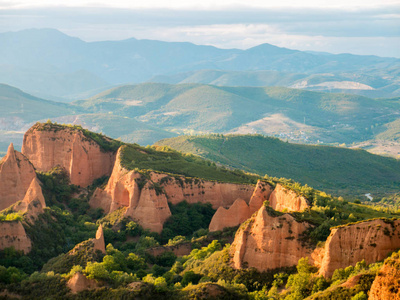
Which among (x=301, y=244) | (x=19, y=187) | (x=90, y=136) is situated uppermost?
(x=90, y=136)

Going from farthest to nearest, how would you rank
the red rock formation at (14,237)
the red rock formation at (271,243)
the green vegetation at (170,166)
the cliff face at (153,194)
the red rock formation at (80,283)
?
the green vegetation at (170,166)
the cliff face at (153,194)
the red rock formation at (14,237)
the red rock formation at (271,243)
the red rock formation at (80,283)

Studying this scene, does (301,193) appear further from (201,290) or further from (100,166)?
(100,166)

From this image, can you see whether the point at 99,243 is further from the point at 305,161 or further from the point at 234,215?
the point at 305,161

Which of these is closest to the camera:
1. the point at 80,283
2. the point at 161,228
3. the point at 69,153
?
the point at 80,283

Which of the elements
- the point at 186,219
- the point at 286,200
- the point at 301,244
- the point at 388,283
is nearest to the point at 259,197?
the point at 286,200

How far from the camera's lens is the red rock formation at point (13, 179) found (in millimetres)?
68562

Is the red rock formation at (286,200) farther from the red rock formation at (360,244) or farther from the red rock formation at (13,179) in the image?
the red rock formation at (13,179)

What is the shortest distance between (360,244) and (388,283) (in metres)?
9.26

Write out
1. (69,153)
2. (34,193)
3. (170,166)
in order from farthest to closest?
1. (170,166)
2. (69,153)
3. (34,193)

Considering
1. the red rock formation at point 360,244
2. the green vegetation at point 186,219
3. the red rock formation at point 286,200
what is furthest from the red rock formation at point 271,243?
the green vegetation at point 186,219

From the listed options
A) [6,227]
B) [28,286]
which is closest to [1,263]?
[6,227]

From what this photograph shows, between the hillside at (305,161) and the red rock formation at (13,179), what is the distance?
66575 millimetres

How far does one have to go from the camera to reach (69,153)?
7462 centimetres

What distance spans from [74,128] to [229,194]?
21.6m
